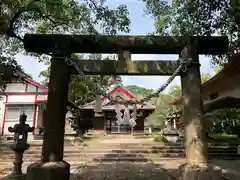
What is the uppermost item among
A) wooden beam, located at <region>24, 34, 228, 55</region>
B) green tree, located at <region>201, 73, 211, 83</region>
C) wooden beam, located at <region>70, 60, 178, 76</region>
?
green tree, located at <region>201, 73, 211, 83</region>

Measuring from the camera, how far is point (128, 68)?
4371 mm

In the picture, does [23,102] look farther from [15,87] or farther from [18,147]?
[18,147]

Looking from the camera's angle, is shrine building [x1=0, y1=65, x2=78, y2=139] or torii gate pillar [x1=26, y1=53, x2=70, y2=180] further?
shrine building [x1=0, y1=65, x2=78, y2=139]

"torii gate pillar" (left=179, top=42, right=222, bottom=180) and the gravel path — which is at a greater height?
"torii gate pillar" (left=179, top=42, right=222, bottom=180)

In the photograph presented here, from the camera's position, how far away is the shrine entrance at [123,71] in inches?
152

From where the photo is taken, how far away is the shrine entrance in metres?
3.86

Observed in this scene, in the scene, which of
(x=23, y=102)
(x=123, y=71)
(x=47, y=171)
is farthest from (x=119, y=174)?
(x=23, y=102)

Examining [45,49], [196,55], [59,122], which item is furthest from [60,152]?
[196,55]

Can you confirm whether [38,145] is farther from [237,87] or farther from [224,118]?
[224,118]

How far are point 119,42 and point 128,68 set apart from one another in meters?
0.64

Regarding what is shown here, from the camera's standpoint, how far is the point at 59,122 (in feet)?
13.3

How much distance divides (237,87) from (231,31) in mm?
2249

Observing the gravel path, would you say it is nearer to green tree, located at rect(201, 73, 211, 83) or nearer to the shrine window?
the shrine window

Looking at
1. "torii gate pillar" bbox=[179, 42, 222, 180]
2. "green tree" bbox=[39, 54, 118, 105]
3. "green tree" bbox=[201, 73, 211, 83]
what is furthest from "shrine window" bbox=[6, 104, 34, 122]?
"green tree" bbox=[201, 73, 211, 83]
